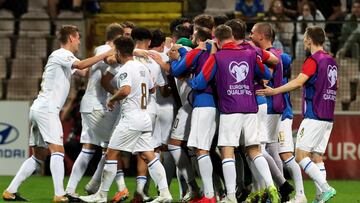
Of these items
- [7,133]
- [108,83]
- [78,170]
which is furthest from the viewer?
[7,133]

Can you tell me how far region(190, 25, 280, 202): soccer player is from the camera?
13.4 metres

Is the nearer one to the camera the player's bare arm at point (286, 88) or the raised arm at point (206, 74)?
the raised arm at point (206, 74)

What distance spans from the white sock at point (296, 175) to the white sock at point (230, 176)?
1166 mm

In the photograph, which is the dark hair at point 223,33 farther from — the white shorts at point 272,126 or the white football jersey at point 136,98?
the white shorts at point 272,126

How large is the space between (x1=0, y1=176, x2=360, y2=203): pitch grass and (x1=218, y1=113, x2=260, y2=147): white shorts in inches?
81.8

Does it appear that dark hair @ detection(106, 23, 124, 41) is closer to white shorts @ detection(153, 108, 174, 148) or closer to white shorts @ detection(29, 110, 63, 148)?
white shorts @ detection(153, 108, 174, 148)

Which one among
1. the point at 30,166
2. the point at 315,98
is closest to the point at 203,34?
the point at 315,98

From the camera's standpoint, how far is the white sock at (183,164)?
1451 centimetres

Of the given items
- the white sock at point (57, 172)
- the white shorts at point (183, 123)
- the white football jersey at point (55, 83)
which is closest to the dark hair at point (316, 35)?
the white shorts at point (183, 123)

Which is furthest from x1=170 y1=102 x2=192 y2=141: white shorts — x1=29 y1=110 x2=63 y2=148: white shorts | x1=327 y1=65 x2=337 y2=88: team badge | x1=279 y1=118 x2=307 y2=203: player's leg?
x1=327 y1=65 x2=337 y2=88: team badge

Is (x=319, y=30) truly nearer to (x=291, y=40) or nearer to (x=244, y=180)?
(x=244, y=180)

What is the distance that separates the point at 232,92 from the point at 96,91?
2024mm

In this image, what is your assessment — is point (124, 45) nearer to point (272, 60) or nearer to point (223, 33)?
point (223, 33)

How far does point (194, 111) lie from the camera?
13836 millimetres
